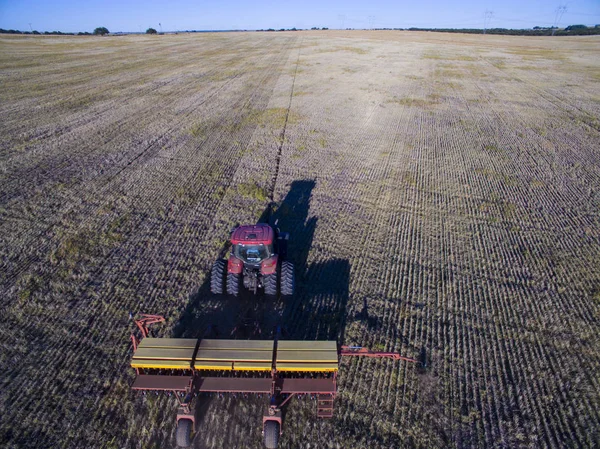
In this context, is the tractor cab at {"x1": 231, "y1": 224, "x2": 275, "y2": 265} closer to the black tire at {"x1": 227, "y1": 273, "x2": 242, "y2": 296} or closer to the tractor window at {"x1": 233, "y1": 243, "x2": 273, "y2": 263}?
the tractor window at {"x1": 233, "y1": 243, "x2": 273, "y2": 263}

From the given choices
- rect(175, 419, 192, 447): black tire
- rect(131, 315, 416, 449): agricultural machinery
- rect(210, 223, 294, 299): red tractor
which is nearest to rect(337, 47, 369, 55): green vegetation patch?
rect(210, 223, 294, 299): red tractor

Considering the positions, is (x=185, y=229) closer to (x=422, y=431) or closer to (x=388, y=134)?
(x=422, y=431)

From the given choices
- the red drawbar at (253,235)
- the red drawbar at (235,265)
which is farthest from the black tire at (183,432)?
the red drawbar at (253,235)

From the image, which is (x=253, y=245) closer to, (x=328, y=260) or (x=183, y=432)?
(x=328, y=260)

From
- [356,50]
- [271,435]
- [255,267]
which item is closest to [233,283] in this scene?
[255,267]

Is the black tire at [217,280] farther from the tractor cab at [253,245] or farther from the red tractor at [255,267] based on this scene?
the tractor cab at [253,245]

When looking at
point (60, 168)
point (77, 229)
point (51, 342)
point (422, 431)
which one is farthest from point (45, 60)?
point (422, 431)
